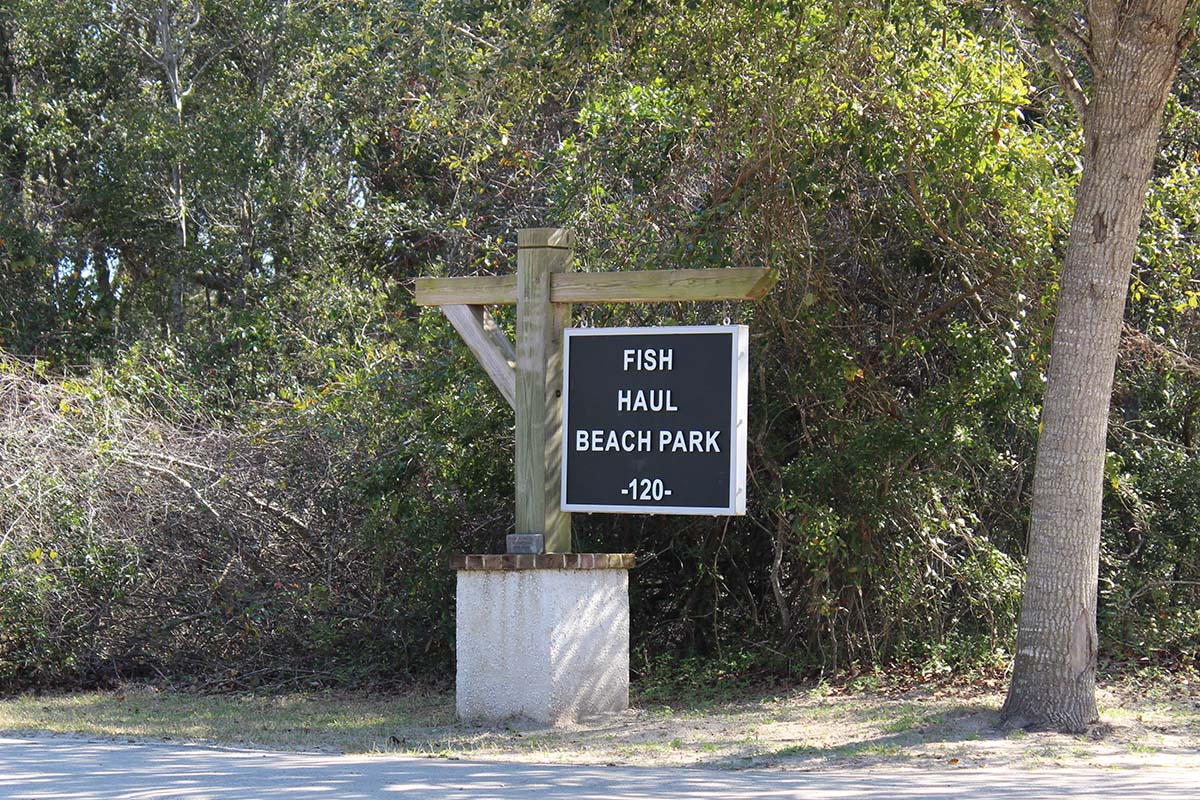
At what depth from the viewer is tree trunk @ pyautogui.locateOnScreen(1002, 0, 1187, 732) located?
900 cm

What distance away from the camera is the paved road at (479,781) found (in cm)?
712

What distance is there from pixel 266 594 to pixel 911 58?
7.42 metres

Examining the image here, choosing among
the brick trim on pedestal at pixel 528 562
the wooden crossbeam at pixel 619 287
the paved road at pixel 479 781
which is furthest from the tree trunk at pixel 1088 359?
the brick trim on pedestal at pixel 528 562

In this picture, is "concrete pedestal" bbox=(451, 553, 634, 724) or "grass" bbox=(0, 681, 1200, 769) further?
"concrete pedestal" bbox=(451, 553, 634, 724)

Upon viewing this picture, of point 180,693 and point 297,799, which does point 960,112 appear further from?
point 180,693

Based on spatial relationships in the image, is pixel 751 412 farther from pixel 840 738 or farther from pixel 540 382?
pixel 840 738

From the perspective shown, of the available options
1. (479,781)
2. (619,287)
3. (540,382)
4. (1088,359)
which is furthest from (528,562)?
(1088,359)

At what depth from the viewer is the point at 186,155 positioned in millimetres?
19156

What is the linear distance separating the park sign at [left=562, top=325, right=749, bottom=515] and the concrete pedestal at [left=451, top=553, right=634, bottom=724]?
0.56 m

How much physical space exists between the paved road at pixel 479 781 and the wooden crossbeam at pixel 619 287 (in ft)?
10.7

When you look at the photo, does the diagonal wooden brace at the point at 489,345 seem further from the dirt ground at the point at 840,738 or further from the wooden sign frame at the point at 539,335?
the dirt ground at the point at 840,738

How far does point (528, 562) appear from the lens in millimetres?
9750

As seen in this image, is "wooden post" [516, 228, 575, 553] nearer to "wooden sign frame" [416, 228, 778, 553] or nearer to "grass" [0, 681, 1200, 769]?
"wooden sign frame" [416, 228, 778, 553]

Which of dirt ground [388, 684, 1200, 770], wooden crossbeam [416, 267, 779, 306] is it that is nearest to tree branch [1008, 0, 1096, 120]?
wooden crossbeam [416, 267, 779, 306]
